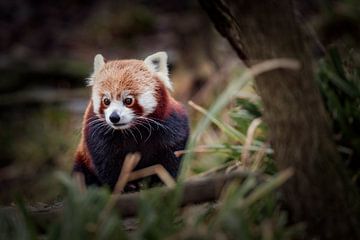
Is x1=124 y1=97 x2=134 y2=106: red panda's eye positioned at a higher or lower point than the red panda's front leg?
higher

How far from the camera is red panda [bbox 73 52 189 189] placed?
3.17 m

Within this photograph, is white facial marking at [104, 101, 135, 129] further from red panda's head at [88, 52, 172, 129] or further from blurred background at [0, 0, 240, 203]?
blurred background at [0, 0, 240, 203]

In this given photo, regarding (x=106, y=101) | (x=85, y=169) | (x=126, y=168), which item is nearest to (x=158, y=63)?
(x=106, y=101)

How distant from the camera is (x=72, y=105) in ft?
31.0

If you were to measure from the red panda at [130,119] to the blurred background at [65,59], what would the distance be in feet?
13.3

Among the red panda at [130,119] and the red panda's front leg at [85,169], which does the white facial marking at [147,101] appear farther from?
the red panda's front leg at [85,169]

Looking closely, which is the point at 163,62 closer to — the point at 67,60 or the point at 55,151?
the point at 55,151

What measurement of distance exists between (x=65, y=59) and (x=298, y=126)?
809 cm

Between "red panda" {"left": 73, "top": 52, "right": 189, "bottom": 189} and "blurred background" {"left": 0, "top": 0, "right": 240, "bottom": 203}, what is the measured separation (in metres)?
4.07

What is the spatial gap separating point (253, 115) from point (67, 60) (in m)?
6.27

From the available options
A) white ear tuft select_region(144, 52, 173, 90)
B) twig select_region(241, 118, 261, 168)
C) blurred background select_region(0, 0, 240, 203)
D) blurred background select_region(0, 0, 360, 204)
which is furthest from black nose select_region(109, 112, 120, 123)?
blurred background select_region(0, 0, 240, 203)

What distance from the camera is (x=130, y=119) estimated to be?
3.15 metres

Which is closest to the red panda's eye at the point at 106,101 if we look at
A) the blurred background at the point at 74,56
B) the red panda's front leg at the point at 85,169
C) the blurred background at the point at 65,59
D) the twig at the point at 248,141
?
the red panda's front leg at the point at 85,169

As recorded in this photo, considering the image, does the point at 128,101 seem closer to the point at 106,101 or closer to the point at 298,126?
the point at 106,101
